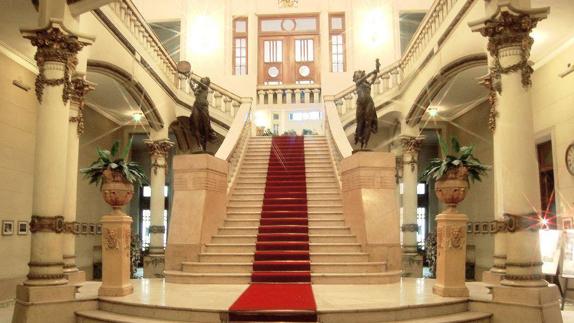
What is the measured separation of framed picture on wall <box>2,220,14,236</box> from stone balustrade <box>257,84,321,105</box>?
10.9 metres

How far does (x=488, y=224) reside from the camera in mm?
15266

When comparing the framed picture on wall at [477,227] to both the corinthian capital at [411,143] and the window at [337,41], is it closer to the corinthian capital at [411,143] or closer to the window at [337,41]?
the corinthian capital at [411,143]

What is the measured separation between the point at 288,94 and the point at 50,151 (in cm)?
1297

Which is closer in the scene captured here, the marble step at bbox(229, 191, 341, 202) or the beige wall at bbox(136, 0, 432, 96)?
the marble step at bbox(229, 191, 341, 202)

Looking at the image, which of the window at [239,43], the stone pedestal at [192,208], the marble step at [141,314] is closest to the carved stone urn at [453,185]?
the marble step at [141,314]

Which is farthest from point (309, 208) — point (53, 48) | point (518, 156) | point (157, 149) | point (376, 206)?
point (157, 149)

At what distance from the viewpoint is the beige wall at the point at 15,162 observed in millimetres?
10562

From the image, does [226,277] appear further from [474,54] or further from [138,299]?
[474,54]

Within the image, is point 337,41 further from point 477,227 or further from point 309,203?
point 309,203

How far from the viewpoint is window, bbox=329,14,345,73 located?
2053 cm

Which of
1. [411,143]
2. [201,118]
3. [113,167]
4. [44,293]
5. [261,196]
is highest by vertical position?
[411,143]

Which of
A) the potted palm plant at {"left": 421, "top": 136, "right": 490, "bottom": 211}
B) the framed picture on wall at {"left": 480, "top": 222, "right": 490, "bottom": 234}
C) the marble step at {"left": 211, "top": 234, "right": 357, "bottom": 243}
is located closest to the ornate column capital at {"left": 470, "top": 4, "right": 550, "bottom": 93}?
the potted palm plant at {"left": 421, "top": 136, "right": 490, "bottom": 211}

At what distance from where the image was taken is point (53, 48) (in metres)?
7.79

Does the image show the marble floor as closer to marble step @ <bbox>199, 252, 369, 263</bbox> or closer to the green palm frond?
marble step @ <bbox>199, 252, 369, 263</bbox>
